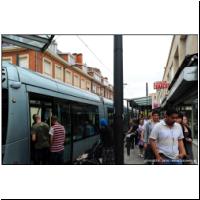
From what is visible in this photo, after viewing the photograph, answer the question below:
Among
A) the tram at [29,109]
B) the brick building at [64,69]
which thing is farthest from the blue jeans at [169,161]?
the brick building at [64,69]

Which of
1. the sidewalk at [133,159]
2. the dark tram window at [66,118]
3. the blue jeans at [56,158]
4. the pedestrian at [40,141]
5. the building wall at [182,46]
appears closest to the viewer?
the sidewalk at [133,159]

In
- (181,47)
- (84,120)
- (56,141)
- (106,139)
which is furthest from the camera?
(181,47)

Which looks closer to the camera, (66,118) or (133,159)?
(133,159)

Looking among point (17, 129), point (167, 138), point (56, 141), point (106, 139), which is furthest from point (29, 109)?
point (167, 138)

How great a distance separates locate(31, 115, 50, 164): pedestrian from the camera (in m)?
6.14

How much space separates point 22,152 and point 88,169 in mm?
1258

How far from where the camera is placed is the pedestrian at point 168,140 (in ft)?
17.2

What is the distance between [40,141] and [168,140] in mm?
2606

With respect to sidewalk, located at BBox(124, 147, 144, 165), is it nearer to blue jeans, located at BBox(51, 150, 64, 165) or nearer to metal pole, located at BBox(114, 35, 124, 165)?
metal pole, located at BBox(114, 35, 124, 165)

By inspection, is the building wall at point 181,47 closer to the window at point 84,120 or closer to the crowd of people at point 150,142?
the crowd of people at point 150,142

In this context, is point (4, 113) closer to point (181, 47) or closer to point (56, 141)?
point (56, 141)

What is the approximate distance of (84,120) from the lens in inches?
379

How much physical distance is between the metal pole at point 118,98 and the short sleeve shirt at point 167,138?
1.92 feet
